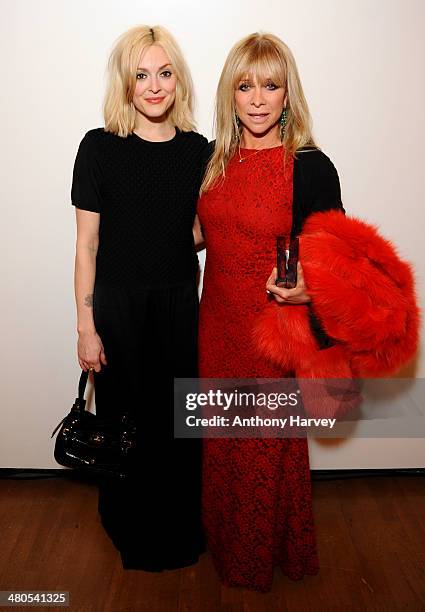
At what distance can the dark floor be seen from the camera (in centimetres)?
195

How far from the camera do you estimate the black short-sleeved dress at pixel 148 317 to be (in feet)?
5.85

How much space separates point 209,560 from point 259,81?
1.59 meters

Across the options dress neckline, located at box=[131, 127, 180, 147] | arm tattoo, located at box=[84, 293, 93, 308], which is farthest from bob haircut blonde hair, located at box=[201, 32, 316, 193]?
arm tattoo, located at box=[84, 293, 93, 308]

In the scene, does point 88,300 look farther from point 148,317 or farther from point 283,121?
point 283,121

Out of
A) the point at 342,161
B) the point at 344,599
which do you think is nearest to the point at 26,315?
the point at 342,161

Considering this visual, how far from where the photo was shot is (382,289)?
161 centimetres

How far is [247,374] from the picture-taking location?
189 cm

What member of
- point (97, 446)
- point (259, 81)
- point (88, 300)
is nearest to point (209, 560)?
point (97, 446)

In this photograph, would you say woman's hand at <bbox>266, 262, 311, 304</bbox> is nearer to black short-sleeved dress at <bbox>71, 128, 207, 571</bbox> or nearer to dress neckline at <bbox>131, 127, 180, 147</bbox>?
black short-sleeved dress at <bbox>71, 128, 207, 571</bbox>

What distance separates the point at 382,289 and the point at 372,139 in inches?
32.8

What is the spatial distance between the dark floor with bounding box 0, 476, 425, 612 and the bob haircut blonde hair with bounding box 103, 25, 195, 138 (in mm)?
1444
